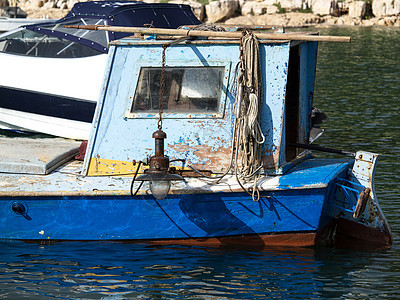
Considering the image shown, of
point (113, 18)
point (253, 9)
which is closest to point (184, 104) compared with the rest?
point (113, 18)

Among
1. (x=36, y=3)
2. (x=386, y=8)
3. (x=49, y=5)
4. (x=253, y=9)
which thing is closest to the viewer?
(x=386, y=8)

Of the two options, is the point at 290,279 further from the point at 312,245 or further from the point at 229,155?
the point at 229,155

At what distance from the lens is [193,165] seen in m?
7.23

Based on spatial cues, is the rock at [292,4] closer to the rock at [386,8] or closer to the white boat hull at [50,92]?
the rock at [386,8]

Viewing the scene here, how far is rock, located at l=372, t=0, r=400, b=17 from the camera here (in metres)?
44.3

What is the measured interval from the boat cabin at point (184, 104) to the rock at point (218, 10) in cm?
3928

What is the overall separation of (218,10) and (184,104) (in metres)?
39.9

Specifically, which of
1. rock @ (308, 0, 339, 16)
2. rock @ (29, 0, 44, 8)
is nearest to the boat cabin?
rock @ (308, 0, 339, 16)

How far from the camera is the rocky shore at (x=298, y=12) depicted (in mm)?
44625

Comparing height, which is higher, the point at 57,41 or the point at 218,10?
the point at 218,10

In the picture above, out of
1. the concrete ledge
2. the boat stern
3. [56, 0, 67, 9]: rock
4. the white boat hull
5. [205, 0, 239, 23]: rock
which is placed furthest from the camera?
[56, 0, 67, 9]: rock

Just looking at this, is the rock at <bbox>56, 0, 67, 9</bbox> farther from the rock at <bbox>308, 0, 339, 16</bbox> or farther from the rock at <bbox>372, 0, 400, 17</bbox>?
the rock at <bbox>372, 0, 400, 17</bbox>

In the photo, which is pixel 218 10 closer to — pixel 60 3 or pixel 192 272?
pixel 60 3

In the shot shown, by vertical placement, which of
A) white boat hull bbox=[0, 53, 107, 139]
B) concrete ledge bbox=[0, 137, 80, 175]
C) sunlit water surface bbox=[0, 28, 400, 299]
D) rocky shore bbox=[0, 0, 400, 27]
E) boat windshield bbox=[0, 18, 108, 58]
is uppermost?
rocky shore bbox=[0, 0, 400, 27]
